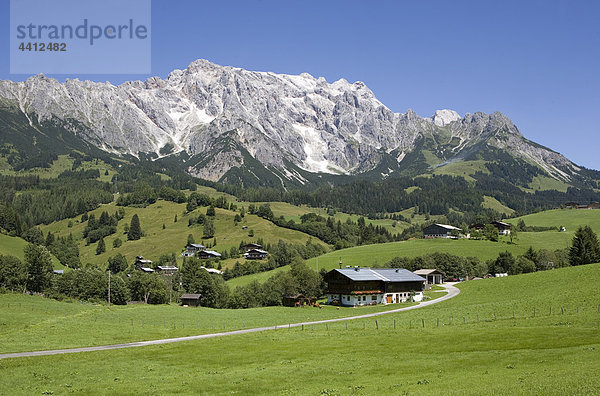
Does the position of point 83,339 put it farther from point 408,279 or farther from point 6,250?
point 6,250

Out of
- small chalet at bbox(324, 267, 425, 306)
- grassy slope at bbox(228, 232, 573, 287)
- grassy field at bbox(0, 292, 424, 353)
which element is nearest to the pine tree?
grassy slope at bbox(228, 232, 573, 287)

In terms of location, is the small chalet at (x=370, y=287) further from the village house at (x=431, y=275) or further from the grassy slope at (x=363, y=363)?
the grassy slope at (x=363, y=363)

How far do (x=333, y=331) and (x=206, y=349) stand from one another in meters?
19.4

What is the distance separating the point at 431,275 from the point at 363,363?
121 m

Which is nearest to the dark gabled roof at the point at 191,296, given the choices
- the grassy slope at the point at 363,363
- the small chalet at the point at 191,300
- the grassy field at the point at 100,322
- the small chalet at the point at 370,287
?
the small chalet at the point at 191,300

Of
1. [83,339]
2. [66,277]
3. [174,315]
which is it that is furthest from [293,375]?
[66,277]

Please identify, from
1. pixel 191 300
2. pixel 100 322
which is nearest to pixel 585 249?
pixel 191 300

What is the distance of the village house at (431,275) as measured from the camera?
15200 centimetres

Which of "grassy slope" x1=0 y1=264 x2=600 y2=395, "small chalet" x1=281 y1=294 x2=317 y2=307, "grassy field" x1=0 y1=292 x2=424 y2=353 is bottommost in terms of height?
"small chalet" x1=281 y1=294 x2=317 y2=307

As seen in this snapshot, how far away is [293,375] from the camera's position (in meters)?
37.1

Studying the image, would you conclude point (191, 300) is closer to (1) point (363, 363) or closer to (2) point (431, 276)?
(2) point (431, 276)

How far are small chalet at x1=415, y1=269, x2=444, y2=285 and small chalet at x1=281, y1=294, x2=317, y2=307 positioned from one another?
40.8 meters

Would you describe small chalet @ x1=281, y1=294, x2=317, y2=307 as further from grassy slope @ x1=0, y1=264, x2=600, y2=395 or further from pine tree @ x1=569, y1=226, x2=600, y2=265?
pine tree @ x1=569, y1=226, x2=600, y2=265

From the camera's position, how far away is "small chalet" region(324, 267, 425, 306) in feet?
413
